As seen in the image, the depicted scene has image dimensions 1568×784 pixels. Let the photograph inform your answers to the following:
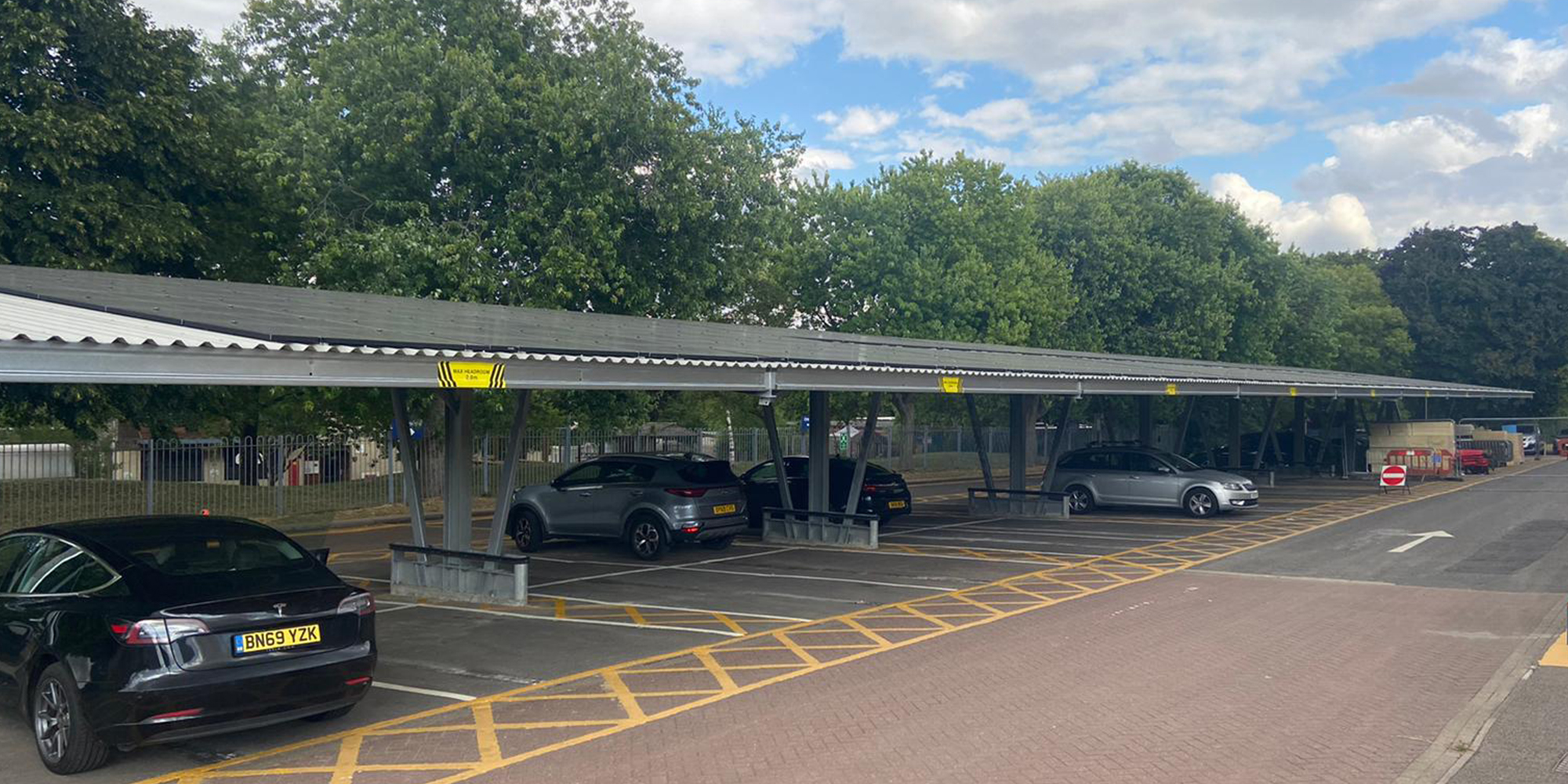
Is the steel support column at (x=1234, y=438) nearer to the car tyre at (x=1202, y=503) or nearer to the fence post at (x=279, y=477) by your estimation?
the car tyre at (x=1202, y=503)

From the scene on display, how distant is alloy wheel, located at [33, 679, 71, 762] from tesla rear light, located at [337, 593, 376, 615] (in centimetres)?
149

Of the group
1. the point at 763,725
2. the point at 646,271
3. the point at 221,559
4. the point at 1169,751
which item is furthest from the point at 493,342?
the point at 646,271

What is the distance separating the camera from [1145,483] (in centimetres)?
2378

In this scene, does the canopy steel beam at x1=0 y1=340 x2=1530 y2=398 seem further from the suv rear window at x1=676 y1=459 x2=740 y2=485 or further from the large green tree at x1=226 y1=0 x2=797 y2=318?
the large green tree at x1=226 y1=0 x2=797 y2=318

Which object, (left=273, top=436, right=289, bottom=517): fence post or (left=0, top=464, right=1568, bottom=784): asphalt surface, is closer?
(left=0, top=464, right=1568, bottom=784): asphalt surface

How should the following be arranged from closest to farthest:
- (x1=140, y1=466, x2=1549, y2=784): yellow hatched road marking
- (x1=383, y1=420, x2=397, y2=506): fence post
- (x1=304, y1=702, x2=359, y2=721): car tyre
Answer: (x1=140, y1=466, x2=1549, y2=784): yellow hatched road marking
(x1=304, y1=702, x2=359, y2=721): car tyre
(x1=383, y1=420, x2=397, y2=506): fence post

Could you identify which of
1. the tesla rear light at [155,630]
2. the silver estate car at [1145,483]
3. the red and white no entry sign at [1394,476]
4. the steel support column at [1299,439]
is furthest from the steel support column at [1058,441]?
the tesla rear light at [155,630]

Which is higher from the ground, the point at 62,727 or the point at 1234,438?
the point at 1234,438

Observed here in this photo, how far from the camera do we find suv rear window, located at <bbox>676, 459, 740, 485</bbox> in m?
16.2

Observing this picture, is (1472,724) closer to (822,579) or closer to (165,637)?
(165,637)

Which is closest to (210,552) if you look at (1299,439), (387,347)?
(387,347)

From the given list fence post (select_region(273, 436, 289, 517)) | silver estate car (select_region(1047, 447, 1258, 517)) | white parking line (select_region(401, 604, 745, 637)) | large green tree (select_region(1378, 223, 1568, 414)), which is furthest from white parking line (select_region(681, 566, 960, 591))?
large green tree (select_region(1378, 223, 1568, 414))

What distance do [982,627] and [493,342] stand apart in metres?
5.30

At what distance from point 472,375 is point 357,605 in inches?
94.1
